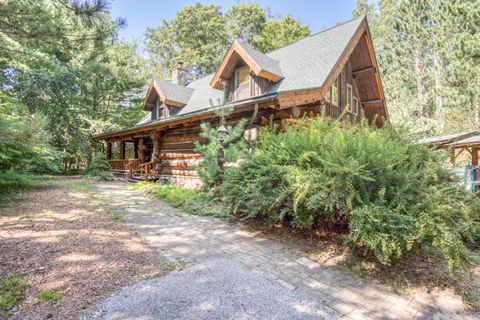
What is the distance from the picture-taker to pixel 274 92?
7.37 meters

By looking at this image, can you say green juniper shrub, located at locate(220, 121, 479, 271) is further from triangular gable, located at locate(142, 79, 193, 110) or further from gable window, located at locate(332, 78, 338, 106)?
triangular gable, located at locate(142, 79, 193, 110)

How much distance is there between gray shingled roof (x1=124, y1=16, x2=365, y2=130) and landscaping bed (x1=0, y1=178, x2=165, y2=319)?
4.67 meters

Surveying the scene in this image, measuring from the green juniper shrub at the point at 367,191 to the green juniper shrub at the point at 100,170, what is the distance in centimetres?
1137

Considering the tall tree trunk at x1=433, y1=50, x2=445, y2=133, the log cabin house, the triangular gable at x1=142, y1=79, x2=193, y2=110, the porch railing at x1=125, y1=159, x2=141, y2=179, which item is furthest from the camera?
the tall tree trunk at x1=433, y1=50, x2=445, y2=133

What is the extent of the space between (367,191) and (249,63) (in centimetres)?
706

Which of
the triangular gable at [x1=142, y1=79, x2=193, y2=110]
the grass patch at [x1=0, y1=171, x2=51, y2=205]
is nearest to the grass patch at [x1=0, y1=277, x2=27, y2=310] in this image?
the grass patch at [x1=0, y1=171, x2=51, y2=205]

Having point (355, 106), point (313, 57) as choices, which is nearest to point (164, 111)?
point (313, 57)

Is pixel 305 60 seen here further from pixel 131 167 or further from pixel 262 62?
pixel 131 167

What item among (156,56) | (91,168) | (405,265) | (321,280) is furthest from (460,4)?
(156,56)

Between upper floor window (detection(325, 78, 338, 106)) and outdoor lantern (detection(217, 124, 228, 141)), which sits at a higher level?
upper floor window (detection(325, 78, 338, 106))

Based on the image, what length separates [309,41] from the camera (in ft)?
39.2

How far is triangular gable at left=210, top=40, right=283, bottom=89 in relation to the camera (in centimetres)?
939

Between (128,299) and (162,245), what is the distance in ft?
5.40

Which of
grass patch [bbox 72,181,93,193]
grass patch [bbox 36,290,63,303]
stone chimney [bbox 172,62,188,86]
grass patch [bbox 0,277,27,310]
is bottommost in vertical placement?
grass patch [bbox 36,290,63,303]
